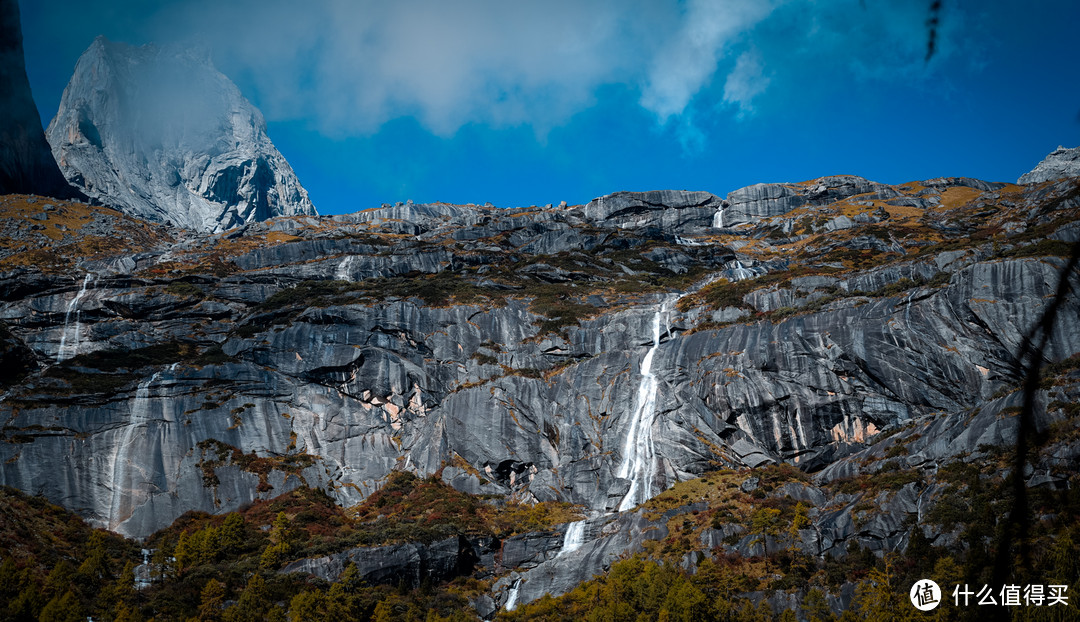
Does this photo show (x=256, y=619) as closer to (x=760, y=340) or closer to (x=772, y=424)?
(x=772, y=424)

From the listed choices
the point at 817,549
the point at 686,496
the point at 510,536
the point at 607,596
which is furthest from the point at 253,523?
the point at 817,549

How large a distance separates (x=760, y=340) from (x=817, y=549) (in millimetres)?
26168

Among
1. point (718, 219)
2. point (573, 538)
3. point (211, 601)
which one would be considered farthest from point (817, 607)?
point (718, 219)

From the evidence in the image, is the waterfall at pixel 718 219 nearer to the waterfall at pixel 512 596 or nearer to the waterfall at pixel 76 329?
the waterfall at pixel 512 596

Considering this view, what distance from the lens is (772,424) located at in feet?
197

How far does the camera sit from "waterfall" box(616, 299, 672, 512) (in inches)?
2382

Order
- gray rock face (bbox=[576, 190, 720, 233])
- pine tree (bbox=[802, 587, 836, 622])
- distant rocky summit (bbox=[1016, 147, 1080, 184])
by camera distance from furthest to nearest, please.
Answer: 1. distant rocky summit (bbox=[1016, 147, 1080, 184])
2. gray rock face (bbox=[576, 190, 720, 233])
3. pine tree (bbox=[802, 587, 836, 622])

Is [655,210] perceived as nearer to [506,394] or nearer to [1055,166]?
[506,394]

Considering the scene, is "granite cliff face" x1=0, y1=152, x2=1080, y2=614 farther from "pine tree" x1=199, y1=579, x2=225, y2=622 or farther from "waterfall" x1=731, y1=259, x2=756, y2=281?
"pine tree" x1=199, y1=579, x2=225, y2=622

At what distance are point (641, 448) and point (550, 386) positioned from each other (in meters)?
13.9

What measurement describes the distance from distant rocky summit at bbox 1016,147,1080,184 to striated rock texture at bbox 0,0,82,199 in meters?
238

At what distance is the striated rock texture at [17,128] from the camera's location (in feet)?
457

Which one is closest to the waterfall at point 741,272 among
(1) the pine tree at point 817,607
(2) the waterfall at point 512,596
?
(2) the waterfall at point 512,596

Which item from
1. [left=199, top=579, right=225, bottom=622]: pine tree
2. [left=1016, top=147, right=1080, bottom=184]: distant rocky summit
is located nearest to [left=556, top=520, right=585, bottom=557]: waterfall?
[left=199, top=579, right=225, bottom=622]: pine tree
